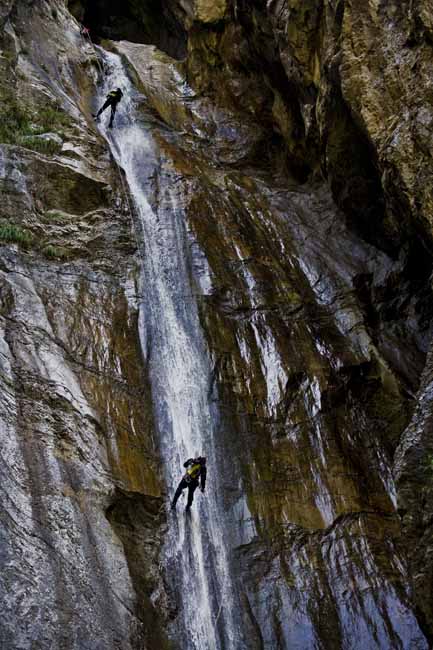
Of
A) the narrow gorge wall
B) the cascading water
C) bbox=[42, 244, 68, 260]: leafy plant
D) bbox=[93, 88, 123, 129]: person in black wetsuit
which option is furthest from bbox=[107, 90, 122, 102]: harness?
bbox=[42, 244, 68, 260]: leafy plant

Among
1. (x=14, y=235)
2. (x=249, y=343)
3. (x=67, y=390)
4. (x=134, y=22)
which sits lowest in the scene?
(x=67, y=390)

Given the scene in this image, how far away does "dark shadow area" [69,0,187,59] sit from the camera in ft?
115

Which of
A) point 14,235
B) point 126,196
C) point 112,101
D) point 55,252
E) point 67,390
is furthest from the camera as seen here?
point 112,101

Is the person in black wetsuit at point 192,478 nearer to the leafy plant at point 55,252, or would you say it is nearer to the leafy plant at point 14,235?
the leafy plant at point 55,252

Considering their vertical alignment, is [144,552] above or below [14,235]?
below

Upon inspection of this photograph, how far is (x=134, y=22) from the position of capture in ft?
125

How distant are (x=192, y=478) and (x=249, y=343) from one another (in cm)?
443

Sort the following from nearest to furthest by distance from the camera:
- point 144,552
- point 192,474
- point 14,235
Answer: point 144,552
point 192,474
point 14,235

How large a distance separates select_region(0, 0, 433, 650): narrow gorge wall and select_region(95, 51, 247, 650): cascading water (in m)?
0.10

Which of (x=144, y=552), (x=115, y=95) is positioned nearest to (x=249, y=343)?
(x=144, y=552)

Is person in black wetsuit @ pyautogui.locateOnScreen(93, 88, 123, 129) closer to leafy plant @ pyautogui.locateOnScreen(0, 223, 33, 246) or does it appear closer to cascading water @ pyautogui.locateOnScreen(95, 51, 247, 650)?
cascading water @ pyautogui.locateOnScreen(95, 51, 247, 650)

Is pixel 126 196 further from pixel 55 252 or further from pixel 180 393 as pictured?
pixel 180 393

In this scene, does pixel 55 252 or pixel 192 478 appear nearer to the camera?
pixel 192 478

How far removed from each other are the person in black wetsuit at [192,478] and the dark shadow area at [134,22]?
25.8 m
